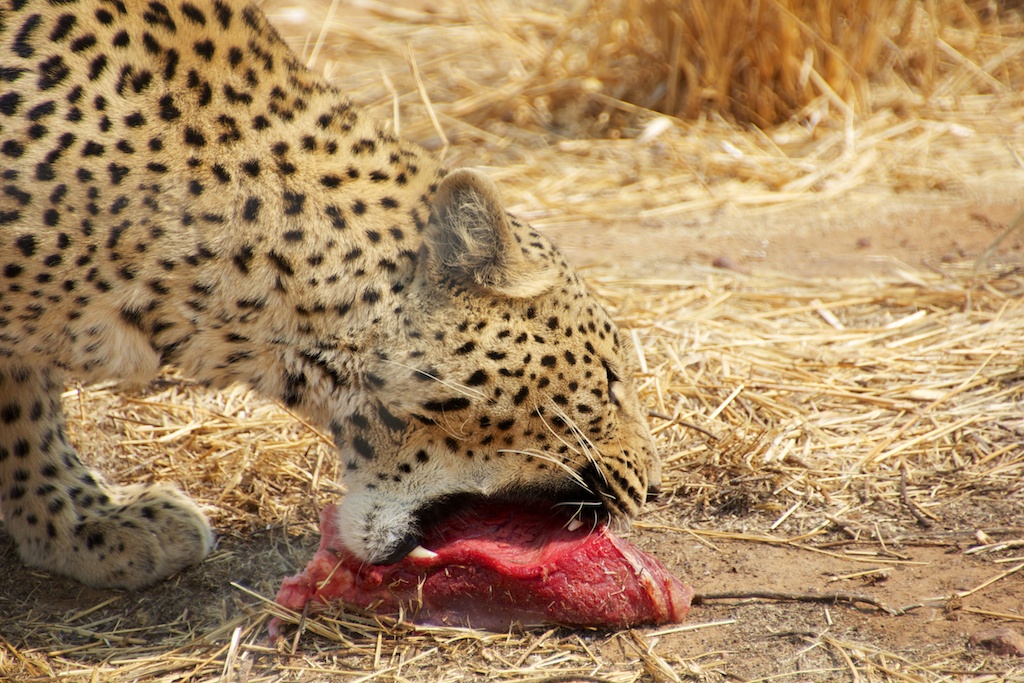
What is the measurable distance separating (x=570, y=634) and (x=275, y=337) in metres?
1.29

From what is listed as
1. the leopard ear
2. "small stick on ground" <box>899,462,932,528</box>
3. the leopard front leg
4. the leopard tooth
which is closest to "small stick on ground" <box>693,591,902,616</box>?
"small stick on ground" <box>899,462,932,528</box>

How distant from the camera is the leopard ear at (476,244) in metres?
3.01

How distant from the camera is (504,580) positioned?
11.1 feet

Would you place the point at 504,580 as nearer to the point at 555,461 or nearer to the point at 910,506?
the point at 555,461

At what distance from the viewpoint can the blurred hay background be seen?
3338mm

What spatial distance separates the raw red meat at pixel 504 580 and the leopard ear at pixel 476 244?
0.79 metres

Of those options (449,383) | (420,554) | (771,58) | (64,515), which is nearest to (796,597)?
(420,554)

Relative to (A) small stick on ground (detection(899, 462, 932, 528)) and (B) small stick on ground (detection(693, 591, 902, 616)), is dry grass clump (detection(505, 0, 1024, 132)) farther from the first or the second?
(B) small stick on ground (detection(693, 591, 902, 616))

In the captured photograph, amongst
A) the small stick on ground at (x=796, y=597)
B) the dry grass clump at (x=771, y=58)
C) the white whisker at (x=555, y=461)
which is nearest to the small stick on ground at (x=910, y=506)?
the small stick on ground at (x=796, y=597)

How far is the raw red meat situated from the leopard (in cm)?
9

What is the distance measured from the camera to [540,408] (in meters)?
3.23

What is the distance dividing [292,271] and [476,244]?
1.78 ft

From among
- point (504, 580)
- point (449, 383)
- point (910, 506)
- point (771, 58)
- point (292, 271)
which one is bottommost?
point (910, 506)

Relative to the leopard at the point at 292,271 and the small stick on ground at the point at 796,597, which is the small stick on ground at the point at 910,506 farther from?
the leopard at the point at 292,271
